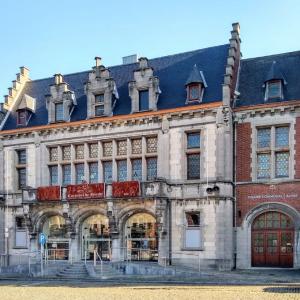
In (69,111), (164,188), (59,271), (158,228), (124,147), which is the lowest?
(59,271)

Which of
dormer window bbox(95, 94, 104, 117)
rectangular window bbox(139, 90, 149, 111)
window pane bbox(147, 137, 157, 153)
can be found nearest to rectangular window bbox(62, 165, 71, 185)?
dormer window bbox(95, 94, 104, 117)

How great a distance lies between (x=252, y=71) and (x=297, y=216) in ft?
31.3

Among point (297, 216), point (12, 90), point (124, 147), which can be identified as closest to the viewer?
point (297, 216)

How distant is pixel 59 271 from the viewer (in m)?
27.2

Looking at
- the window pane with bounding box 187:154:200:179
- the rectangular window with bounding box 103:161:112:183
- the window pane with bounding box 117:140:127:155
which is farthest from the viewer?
the rectangular window with bounding box 103:161:112:183

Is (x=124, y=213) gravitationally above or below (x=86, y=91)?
below

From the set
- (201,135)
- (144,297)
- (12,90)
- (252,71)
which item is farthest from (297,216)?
(12,90)

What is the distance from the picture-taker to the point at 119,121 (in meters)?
29.8

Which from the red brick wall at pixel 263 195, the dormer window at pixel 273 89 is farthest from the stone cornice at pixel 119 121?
the red brick wall at pixel 263 195

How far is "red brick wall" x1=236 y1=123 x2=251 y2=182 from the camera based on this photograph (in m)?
27.2

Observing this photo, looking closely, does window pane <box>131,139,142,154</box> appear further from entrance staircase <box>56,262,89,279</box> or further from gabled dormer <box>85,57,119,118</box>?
entrance staircase <box>56,262,89,279</box>

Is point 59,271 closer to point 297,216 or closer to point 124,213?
point 124,213

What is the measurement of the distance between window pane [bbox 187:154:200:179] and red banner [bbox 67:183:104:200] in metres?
→ 5.27

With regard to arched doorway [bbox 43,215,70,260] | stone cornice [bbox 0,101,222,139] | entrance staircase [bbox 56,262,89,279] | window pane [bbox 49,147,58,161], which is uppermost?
stone cornice [bbox 0,101,222,139]
